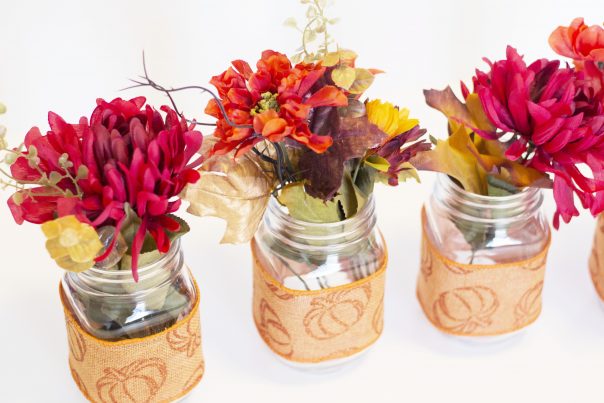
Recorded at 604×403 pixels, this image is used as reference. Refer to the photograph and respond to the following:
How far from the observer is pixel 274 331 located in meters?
0.80

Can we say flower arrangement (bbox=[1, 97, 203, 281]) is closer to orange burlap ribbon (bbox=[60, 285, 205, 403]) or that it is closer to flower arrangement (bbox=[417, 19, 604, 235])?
orange burlap ribbon (bbox=[60, 285, 205, 403])

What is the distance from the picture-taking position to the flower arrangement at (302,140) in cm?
63

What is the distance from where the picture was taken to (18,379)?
0.81 m

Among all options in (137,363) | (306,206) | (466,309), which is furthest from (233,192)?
(466,309)

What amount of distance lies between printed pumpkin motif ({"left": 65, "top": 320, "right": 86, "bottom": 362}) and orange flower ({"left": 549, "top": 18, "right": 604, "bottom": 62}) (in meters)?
0.46

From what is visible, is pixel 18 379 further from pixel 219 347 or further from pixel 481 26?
pixel 481 26

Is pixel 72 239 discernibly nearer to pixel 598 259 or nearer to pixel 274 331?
pixel 274 331

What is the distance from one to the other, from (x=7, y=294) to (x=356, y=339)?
352mm

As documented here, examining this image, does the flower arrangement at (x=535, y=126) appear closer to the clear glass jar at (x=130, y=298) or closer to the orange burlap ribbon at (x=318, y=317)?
the orange burlap ribbon at (x=318, y=317)

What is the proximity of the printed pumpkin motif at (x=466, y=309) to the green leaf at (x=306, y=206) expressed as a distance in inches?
6.4

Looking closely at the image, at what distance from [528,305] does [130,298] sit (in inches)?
14.6

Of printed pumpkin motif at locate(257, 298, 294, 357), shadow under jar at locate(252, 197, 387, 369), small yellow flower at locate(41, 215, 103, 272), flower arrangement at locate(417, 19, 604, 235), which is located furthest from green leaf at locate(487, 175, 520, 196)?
small yellow flower at locate(41, 215, 103, 272)

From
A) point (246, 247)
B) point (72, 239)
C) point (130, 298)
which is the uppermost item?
point (72, 239)

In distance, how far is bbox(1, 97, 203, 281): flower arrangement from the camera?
0.61 m
